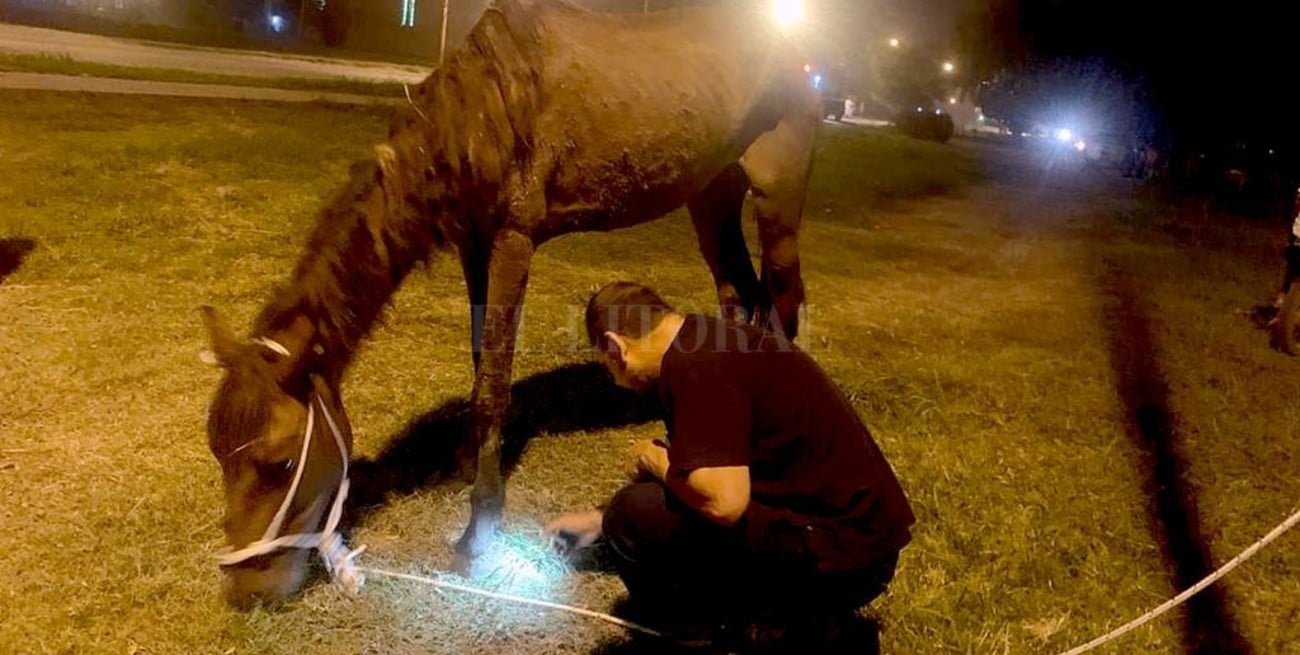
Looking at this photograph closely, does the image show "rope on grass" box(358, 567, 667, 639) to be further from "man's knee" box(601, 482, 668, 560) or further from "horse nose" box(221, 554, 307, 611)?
"man's knee" box(601, 482, 668, 560)

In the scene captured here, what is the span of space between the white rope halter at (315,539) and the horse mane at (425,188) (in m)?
0.18

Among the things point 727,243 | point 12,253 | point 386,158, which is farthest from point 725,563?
point 12,253

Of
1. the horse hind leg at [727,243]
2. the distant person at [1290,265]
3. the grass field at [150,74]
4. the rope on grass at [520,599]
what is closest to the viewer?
the rope on grass at [520,599]

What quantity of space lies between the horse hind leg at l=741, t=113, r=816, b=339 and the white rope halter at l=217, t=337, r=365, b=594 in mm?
2714

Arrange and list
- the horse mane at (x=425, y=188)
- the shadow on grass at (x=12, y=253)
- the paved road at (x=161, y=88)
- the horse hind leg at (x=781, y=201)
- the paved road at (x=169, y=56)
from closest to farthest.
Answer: the horse mane at (x=425, y=188) < the horse hind leg at (x=781, y=201) < the shadow on grass at (x=12, y=253) < the paved road at (x=161, y=88) < the paved road at (x=169, y=56)

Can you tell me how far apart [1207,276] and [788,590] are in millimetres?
10327

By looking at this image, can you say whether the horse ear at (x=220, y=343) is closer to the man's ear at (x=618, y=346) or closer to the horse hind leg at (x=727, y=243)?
the man's ear at (x=618, y=346)

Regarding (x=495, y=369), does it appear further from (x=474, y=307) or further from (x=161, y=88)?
(x=161, y=88)

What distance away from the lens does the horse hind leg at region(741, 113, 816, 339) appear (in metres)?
5.14

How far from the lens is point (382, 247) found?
3.40 m

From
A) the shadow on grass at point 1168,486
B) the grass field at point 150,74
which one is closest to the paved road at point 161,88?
the grass field at point 150,74

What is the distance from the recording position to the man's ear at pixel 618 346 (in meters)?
2.74

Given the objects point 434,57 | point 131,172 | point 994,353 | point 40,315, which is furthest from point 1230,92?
point 434,57

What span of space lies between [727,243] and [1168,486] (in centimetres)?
265
